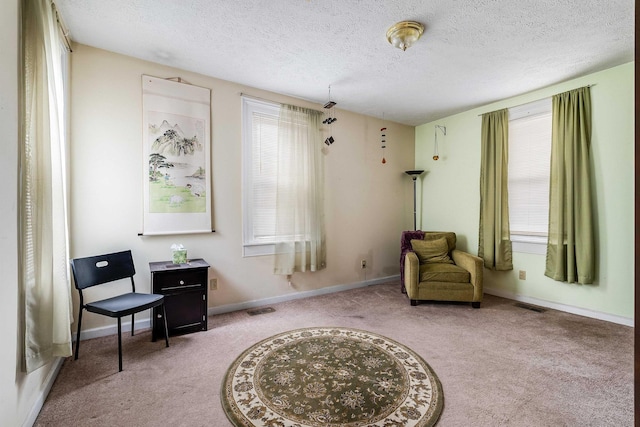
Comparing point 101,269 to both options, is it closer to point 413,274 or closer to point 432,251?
point 413,274

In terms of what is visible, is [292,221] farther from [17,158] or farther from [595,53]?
[595,53]

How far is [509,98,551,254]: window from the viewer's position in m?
3.36

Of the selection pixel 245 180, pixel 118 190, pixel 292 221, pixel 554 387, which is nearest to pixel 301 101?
pixel 245 180

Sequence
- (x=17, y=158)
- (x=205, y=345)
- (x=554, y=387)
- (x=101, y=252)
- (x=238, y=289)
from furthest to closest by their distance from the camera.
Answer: (x=238, y=289) < (x=101, y=252) < (x=205, y=345) < (x=554, y=387) < (x=17, y=158)

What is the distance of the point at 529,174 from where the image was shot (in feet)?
11.4

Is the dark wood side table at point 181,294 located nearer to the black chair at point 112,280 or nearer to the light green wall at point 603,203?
the black chair at point 112,280

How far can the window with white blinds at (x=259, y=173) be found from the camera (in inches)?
130

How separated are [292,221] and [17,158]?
97.6 inches

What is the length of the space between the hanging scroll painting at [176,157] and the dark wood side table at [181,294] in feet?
1.56

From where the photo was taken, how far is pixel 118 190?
8.66 ft

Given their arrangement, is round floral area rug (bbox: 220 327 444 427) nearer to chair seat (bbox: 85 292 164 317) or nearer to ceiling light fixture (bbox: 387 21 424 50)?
chair seat (bbox: 85 292 164 317)

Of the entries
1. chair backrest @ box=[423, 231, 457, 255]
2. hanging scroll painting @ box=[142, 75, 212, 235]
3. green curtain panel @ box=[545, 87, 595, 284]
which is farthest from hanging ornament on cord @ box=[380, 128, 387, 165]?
hanging scroll painting @ box=[142, 75, 212, 235]

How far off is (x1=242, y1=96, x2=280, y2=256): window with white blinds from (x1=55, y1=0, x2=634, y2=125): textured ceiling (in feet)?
1.10

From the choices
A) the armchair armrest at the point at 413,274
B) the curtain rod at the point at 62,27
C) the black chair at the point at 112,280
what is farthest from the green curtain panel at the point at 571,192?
the curtain rod at the point at 62,27
